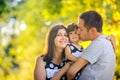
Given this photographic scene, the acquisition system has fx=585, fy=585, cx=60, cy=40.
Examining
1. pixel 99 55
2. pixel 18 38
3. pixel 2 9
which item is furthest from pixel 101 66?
pixel 18 38

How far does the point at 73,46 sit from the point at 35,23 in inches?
987

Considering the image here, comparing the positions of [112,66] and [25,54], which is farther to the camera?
[25,54]

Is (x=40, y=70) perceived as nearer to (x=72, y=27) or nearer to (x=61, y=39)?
(x=61, y=39)

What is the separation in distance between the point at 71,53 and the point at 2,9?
577cm

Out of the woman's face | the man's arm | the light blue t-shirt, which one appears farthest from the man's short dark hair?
the woman's face

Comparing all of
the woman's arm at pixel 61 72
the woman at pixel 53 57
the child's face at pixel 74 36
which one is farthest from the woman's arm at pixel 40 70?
the child's face at pixel 74 36

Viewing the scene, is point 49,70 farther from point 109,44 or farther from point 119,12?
point 119,12

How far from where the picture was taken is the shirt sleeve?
22.5 ft

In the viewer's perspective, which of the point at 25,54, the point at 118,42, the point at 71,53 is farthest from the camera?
the point at 25,54

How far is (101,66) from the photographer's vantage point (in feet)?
22.7

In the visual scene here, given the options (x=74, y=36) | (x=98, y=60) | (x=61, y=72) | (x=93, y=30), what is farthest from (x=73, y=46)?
(x=98, y=60)

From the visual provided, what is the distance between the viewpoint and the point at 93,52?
687 cm

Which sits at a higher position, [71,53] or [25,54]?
[71,53]

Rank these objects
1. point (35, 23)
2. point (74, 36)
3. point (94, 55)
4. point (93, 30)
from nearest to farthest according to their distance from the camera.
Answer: point (94, 55), point (93, 30), point (74, 36), point (35, 23)
